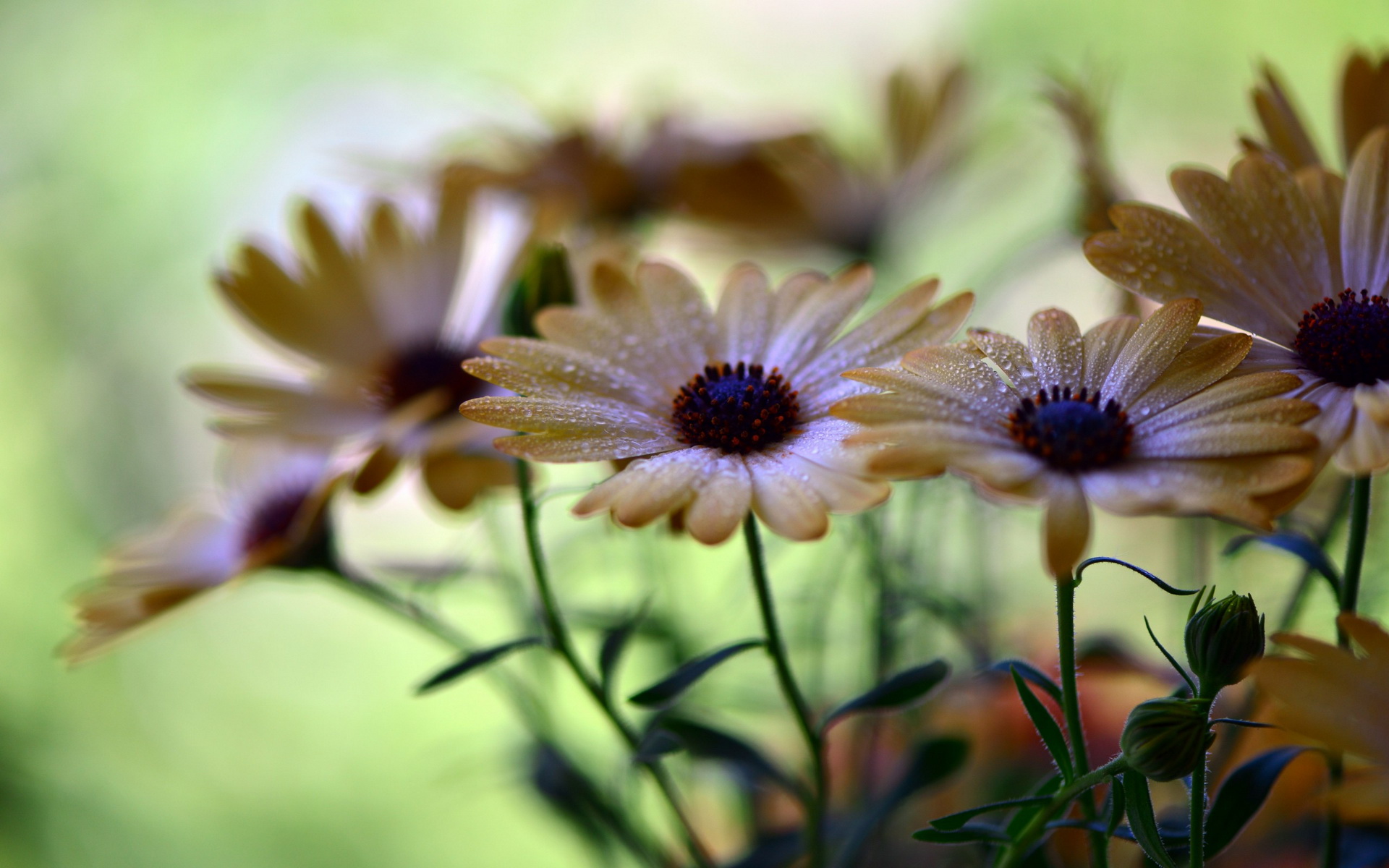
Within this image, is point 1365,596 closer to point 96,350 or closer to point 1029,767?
point 1029,767

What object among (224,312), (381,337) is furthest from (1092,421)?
(224,312)

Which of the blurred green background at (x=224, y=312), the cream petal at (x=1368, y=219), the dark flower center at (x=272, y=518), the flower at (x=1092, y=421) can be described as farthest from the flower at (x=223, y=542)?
the blurred green background at (x=224, y=312)

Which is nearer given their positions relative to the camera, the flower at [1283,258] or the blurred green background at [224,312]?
the flower at [1283,258]

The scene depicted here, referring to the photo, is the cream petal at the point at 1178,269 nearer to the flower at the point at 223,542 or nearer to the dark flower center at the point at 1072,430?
the dark flower center at the point at 1072,430

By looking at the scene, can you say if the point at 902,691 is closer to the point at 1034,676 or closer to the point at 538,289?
the point at 1034,676

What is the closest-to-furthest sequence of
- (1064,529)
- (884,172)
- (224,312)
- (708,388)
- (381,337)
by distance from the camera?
(1064,529), (708,388), (381,337), (884,172), (224,312)

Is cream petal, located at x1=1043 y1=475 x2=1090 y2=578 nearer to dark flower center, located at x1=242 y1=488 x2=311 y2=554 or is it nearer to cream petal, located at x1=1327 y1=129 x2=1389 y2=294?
cream petal, located at x1=1327 y1=129 x2=1389 y2=294
